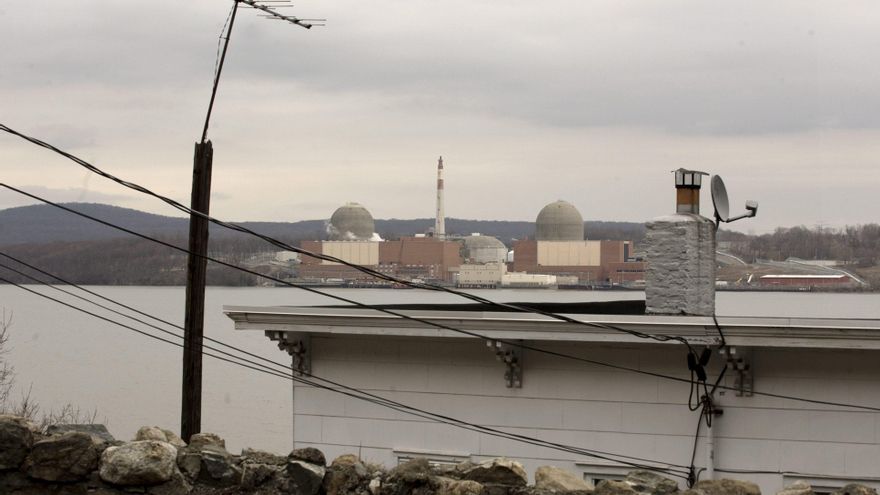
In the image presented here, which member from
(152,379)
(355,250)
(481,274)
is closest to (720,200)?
(152,379)

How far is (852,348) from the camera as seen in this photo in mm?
11047

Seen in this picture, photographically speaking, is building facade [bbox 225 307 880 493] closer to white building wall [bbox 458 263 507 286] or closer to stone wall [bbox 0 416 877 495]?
stone wall [bbox 0 416 877 495]

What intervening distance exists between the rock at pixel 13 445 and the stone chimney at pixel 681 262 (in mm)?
7122

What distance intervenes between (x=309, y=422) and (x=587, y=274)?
447ft

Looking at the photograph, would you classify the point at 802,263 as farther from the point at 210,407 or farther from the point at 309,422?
the point at 309,422

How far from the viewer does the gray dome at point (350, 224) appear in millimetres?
163875

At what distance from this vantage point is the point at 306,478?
253 inches

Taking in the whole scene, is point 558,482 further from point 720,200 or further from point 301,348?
point 720,200

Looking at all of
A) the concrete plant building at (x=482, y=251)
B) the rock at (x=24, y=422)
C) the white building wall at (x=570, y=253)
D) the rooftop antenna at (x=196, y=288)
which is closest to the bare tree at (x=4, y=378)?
the rooftop antenna at (x=196, y=288)

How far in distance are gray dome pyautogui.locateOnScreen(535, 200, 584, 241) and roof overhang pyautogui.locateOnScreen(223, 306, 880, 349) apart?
144081 mm

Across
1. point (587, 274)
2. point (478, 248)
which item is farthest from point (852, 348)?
point (478, 248)

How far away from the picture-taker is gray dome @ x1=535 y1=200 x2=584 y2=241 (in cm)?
15712

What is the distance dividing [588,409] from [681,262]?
1.63 meters

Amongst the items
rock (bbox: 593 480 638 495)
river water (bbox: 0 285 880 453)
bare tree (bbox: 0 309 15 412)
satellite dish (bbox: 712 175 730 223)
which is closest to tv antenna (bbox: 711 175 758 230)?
satellite dish (bbox: 712 175 730 223)
